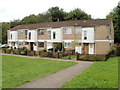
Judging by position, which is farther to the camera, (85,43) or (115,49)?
(85,43)

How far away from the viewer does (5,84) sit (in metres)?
10.7

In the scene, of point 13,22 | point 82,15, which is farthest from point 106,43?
point 13,22

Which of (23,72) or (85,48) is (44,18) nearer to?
(85,48)

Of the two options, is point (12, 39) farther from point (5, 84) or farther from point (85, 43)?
point (5, 84)

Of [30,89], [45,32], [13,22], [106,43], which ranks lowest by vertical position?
[30,89]

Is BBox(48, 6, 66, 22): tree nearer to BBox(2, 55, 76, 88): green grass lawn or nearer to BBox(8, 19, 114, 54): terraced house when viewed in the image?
BBox(8, 19, 114, 54): terraced house

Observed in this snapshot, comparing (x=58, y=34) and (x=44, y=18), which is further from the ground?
(x=44, y=18)

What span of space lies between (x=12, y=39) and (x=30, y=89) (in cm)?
4285

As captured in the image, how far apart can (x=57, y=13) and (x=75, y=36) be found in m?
30.5

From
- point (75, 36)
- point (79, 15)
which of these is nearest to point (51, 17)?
point (79, 15)

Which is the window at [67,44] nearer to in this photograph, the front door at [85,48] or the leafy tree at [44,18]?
the front door at [85,48]

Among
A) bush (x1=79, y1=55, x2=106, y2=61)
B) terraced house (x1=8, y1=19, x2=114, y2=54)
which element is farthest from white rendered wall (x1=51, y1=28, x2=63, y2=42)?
bush (x1=79, y1=55, x2=106, y2=61)

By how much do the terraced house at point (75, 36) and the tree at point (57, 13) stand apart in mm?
20806

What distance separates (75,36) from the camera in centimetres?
3656
